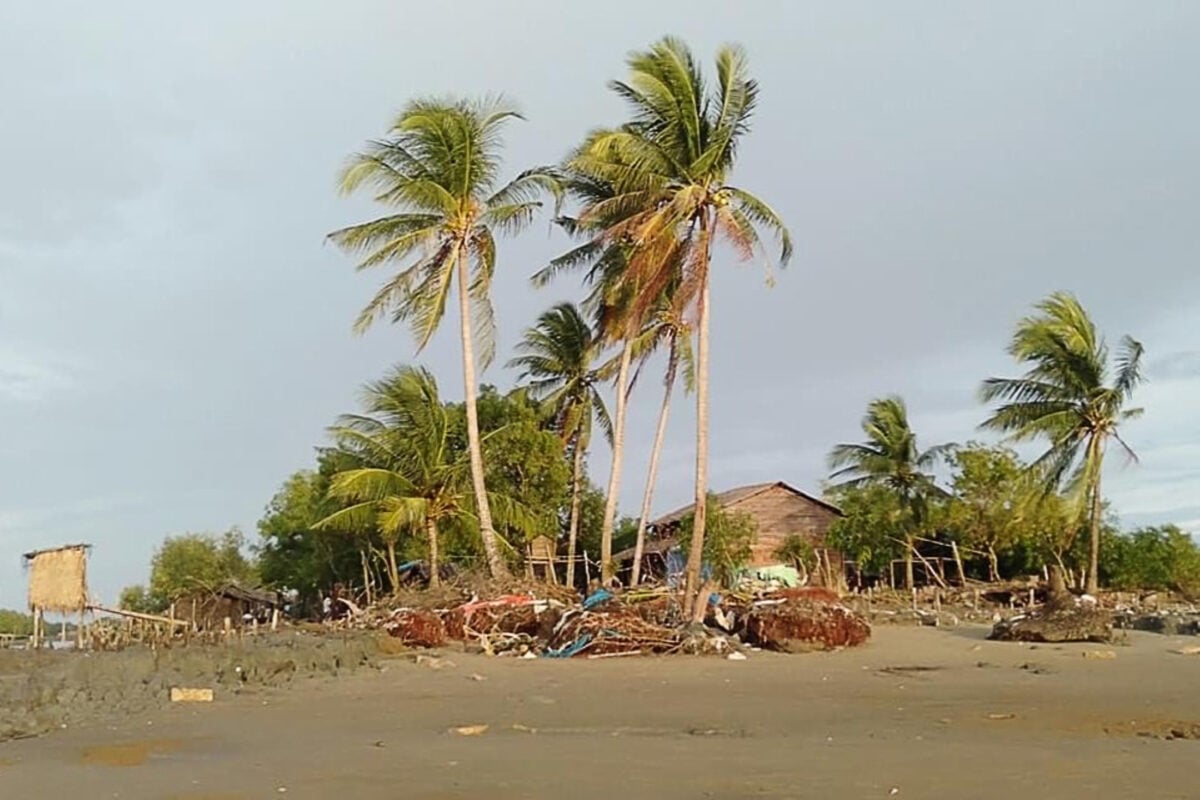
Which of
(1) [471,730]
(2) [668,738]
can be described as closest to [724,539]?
(1) [471,730]

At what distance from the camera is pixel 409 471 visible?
1145 inches

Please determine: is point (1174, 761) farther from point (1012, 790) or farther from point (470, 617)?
point (470, 617)

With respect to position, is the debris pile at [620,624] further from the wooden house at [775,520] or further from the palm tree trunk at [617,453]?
the wooden house at [775,520]

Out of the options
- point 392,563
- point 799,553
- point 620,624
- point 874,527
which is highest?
point 874,527

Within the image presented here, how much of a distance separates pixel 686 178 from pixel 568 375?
1143 cm

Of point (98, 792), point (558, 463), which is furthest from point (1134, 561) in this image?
point (98, 792)

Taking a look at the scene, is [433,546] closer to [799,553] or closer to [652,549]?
[652,549]

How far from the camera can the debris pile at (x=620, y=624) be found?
17.4m

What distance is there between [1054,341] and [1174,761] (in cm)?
2267

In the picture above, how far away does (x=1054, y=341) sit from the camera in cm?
→ 2780

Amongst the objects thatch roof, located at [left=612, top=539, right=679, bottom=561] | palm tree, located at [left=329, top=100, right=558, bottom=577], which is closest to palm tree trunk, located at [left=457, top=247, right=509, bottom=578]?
palm tree, located at [left=329, top=100, right=558, bottom=577]

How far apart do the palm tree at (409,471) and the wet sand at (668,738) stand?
1302cm

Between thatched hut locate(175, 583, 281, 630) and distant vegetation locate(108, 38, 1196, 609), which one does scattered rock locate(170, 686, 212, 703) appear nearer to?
distant vegetation locate(108, 38, 1196, 609)

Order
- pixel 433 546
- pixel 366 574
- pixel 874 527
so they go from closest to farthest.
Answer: pixel 433 546
pixel 366 574
pixel 874 527
